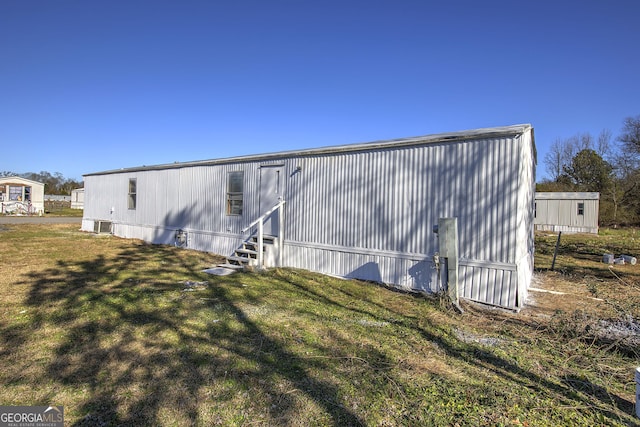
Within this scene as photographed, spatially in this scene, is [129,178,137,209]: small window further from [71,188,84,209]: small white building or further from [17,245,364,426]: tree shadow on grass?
[71,188,84,209]: small white building

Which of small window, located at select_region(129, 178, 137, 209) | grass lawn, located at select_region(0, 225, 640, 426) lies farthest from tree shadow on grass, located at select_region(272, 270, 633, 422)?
small window, located at select_region(129, 178, 137, 209)

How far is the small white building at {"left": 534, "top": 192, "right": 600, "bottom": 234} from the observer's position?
75.0ft

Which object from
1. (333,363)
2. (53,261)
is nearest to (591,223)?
(333,363)

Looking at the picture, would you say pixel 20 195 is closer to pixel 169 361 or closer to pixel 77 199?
pixel 77 199

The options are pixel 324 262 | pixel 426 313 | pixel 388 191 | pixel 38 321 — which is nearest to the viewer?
pixel 38 321

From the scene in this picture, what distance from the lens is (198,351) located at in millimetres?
3832

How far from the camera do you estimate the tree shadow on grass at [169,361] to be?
2.75 meters

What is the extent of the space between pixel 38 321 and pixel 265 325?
2911 mm

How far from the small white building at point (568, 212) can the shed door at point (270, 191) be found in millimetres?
20113

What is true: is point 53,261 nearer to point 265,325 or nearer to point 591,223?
point 265,325

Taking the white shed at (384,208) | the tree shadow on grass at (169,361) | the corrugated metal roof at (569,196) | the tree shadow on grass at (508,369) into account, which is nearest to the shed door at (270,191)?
the white shed at (384,208)

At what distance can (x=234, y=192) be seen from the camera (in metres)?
10.5

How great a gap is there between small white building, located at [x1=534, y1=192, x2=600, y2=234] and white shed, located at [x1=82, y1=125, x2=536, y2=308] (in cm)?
1860

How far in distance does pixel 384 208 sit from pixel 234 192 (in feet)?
16.5
